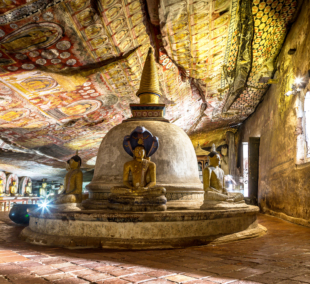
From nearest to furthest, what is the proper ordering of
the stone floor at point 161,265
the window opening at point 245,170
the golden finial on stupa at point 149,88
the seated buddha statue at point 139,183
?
the stone floor at point 161,265, the seated buddha statue at point 139,183, the golden finial on stupa at point 149,88, the window opening at point 245,170

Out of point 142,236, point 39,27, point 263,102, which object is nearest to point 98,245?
point 142,236

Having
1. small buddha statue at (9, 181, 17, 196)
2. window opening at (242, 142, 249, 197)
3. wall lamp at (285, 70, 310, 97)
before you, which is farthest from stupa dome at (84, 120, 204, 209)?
window opening at (242, 142, 249, 197)

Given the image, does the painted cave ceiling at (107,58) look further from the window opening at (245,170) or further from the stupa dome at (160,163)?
the window opening at (245,170)

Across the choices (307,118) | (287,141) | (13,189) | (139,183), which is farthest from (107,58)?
(13,189)

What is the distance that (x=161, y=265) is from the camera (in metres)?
2.54

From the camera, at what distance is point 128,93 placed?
9.21 meters

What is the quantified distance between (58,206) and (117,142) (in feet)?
5.69

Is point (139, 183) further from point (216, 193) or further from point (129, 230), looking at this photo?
point (216, 193)

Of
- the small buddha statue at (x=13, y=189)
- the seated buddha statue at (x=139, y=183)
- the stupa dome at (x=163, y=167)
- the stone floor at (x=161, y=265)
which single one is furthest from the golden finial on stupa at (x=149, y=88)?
the small buddha statue at (x=13, y=189)

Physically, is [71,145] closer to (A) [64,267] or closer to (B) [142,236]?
(B) [142,236]

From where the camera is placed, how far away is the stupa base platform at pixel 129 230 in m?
3.38

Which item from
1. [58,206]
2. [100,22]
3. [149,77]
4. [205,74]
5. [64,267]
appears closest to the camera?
[64,267]

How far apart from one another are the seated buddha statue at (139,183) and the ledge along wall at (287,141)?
357 centimetres

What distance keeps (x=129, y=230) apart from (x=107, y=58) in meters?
5.21
